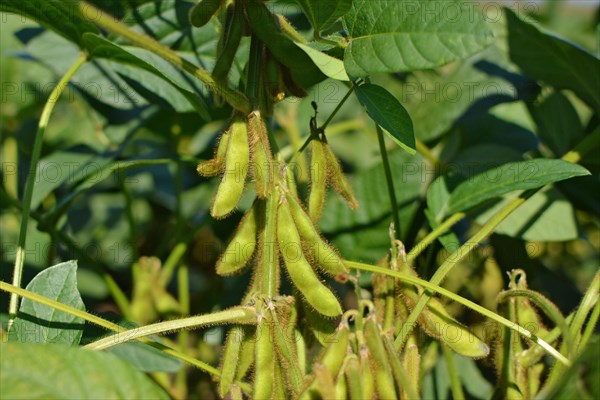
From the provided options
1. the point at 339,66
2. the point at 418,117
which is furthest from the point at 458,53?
the point at 418,117

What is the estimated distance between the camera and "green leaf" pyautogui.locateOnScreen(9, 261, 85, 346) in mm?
950

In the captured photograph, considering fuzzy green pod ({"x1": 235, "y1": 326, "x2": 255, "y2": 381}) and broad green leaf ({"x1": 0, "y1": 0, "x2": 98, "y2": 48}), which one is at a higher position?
broad green leaf ({"x1": 0, "y1": 0, "x2": 98, "y2": 48})

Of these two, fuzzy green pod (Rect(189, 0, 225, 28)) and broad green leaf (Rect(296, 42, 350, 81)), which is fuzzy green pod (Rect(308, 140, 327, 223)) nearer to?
broad green leaf (Rect(296, 42, 350, 81))

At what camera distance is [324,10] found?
3.14ft

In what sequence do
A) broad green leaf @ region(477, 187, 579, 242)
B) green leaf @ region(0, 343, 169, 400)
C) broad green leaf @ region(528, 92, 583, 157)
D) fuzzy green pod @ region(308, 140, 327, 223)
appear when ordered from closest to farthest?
green leaf @ region(0, 343, 169, 400)
fuzzy green pod @ region(308, 140, 327, 223)
broad green leaf @ region(477, 187, 579, 242)
broad green leaf @ region(528, 92, 583, 157)

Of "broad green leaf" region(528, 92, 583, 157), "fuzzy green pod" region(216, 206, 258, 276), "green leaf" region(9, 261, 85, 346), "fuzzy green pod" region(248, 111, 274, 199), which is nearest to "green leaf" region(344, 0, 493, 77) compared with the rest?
"fuzzy green pod" region(248, 111, 274, 199)

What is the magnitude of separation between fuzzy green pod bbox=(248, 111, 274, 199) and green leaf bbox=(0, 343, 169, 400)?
11.6 inches

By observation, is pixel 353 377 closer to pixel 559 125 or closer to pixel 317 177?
pixel 317 177

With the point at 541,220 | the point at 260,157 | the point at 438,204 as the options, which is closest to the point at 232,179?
the point at 260,157

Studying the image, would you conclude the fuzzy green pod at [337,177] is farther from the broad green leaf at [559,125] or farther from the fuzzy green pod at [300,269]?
the broad green leaf at [559,125]

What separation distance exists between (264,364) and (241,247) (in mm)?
172

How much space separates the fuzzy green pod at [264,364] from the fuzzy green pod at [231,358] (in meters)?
0.04

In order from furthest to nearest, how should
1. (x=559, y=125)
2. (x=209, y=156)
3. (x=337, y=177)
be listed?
(x=209, y=156)
(x=559, y=125)
(x=337, y=177)

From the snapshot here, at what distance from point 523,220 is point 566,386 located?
0.69 meters
